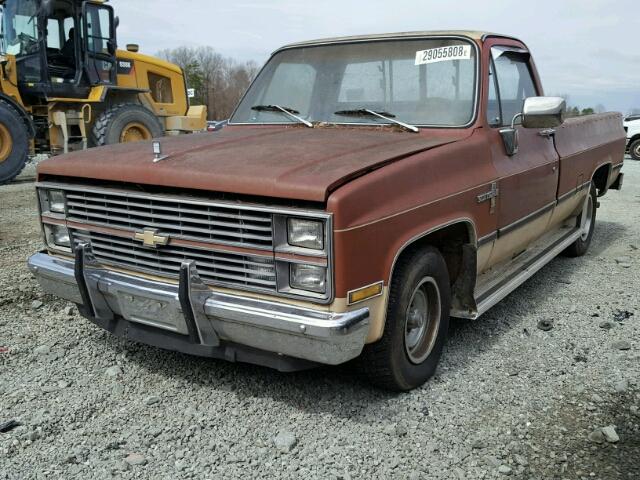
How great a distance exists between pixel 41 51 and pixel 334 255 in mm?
10182

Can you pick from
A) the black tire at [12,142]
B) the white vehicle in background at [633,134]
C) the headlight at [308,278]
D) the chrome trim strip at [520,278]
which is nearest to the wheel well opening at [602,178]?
the chrome trim strip at [520,278]

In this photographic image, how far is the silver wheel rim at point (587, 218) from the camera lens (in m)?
5.94

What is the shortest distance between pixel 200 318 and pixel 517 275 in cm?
245

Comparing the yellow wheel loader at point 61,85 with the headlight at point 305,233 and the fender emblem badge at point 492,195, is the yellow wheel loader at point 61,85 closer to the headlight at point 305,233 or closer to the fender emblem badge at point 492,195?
the fender emblem badge at point 492,195

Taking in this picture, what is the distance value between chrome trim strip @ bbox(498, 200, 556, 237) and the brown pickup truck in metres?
0.03

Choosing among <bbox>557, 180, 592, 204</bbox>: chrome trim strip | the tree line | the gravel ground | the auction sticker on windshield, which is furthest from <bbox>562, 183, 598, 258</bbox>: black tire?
the tree line

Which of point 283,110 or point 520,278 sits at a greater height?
point 283,110

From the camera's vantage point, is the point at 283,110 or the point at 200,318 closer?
the point at 200,318

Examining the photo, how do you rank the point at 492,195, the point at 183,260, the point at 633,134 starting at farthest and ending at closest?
the point at 633,134 < the point at 492,195 < the point at 183,260

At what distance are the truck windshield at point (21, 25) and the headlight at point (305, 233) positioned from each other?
10064 mm

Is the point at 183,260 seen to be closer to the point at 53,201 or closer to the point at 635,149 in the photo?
the point at 53,201

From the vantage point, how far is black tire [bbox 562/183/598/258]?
5957mm

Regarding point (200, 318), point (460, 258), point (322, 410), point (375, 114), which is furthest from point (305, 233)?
point (375, 114)

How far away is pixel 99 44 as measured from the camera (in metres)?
11.5
